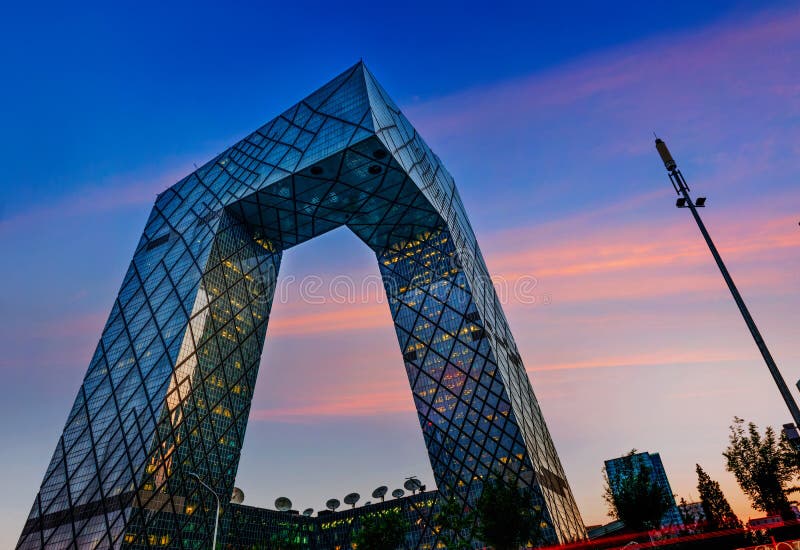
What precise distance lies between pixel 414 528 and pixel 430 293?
1428 inches

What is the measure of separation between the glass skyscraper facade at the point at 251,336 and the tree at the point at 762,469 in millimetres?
26465

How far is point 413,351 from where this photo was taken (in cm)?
8044

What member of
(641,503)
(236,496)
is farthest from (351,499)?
(641,503)

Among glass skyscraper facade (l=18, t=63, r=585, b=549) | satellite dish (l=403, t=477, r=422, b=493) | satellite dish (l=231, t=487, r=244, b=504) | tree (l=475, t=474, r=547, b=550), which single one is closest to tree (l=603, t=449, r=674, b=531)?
tree (l=475, t=474, r=547, b=550)

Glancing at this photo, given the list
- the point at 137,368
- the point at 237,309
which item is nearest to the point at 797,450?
the point at 237,309

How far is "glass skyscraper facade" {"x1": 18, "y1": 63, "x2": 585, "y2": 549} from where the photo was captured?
56906 millimetres

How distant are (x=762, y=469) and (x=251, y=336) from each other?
6210 centimetres

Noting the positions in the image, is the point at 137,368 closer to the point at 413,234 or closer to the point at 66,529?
the point at 66,529

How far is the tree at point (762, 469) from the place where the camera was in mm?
39969

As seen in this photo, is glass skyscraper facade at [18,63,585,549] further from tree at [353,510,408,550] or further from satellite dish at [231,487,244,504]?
tree at [353,510,408,550]

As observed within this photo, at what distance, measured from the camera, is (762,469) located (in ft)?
135

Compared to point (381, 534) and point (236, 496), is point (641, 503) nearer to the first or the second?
point (381, 534)

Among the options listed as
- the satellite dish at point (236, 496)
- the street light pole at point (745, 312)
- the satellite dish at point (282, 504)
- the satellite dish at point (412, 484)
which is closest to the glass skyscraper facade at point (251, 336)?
the satellite dish at point (412, 484)

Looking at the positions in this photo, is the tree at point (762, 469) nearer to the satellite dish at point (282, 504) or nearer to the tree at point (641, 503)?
the tree at point (641, 503)
